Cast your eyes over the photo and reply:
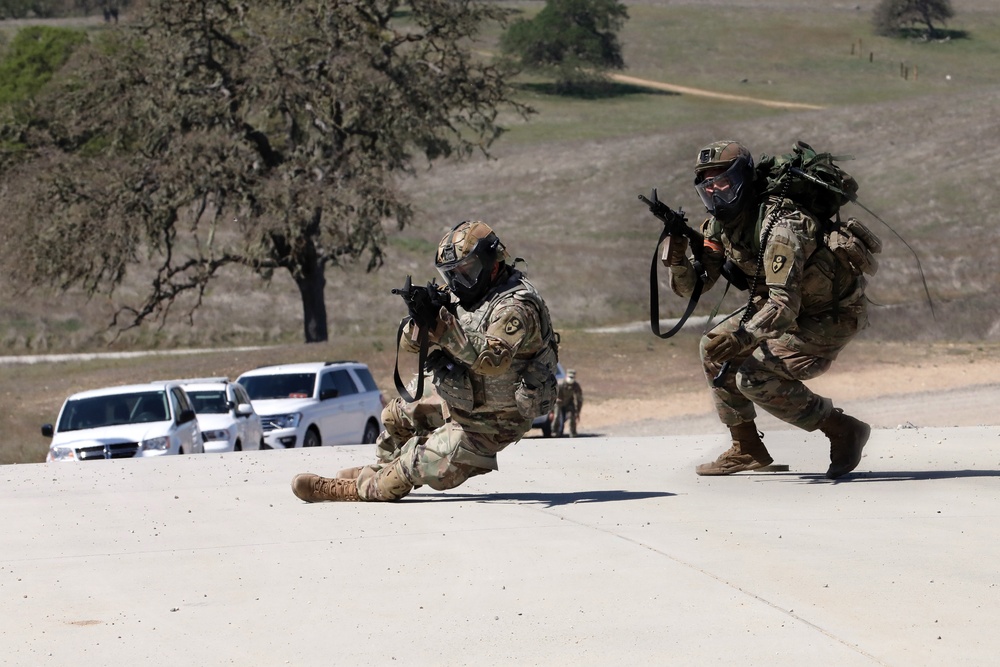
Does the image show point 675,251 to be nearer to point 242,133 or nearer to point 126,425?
point 126,425

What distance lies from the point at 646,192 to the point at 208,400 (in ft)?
154

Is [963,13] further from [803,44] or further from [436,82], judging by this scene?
[436,82]

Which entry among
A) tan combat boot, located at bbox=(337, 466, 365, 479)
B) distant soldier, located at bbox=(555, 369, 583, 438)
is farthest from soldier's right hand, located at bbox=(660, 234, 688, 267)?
distant soldier, located at bbox=(555, 369, 583, 438)

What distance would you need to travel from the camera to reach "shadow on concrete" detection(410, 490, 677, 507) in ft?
30.1

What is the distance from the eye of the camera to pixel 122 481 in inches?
432

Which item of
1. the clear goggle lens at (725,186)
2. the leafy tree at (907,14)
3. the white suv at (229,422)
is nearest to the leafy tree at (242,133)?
the white suv at (229,422)

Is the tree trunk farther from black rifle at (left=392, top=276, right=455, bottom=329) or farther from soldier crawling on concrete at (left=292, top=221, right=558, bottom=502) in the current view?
black rifle at (left=392, top=276, right=455, bottom=329)

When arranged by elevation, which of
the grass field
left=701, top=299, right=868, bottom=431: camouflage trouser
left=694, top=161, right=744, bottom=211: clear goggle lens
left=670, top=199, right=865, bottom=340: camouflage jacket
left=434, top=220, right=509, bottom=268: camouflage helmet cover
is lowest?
the grass field

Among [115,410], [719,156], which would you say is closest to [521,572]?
[719,156]

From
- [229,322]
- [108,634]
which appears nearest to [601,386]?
[229,322]

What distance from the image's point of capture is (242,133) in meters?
35.0

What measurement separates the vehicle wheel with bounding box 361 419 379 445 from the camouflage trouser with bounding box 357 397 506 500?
1290 centimetres

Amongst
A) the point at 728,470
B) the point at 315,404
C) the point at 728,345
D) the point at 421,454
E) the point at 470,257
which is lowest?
the point at 315,404

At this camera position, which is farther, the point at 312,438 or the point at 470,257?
the point at 312,438
